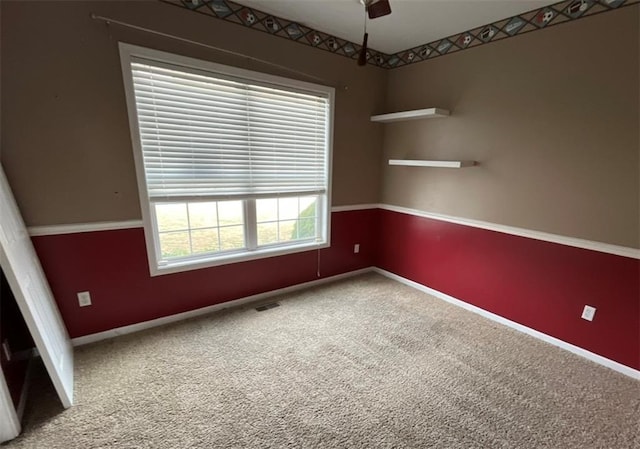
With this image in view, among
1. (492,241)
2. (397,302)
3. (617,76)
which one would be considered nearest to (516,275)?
(492,241)

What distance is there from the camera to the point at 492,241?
261 centimetres

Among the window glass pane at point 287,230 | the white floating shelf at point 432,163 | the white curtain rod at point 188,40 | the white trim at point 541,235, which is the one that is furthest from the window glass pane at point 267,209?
the white trim at point 541,235

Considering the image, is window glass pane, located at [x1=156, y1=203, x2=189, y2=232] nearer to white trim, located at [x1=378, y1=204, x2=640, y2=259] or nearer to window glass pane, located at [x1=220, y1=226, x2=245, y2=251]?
window glass pane, located at [x1=220, y1=226, x2=245, y2=251]

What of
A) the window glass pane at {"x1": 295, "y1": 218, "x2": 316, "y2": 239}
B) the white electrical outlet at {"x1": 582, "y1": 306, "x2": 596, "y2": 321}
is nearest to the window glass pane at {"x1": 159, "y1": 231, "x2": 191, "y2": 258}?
the window glass pane at {"x1": 295, "y1": 218, "x2": 316, "y2": 239}

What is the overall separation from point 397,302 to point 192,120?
2.50m

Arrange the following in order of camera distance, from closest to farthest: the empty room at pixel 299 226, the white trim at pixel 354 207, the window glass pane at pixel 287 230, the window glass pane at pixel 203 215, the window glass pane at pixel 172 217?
the empty room at pixel 299 226, the window glass pane at pixel 172 217, the window glass pane at pixel 203 215, the window glass pane at pixel 287 230, the white trim at pixel 354 207

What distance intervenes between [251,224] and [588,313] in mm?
2794

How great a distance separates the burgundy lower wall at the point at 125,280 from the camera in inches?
79.0

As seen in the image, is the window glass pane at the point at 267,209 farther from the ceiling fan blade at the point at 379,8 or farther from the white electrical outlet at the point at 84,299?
the ceiling fan blade at the point at 379,8

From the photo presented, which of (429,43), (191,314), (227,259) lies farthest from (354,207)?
(191,314)

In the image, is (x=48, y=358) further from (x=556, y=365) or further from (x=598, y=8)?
(x=598, y=8)

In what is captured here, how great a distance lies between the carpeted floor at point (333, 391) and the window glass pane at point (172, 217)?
2.75 ft

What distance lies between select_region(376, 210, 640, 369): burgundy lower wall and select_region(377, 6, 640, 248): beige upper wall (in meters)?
0.19

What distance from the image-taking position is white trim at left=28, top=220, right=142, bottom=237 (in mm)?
1894
